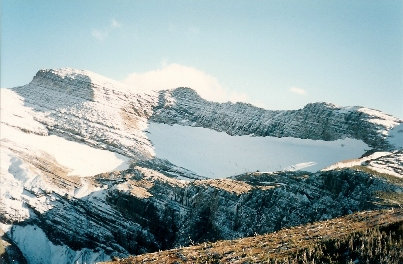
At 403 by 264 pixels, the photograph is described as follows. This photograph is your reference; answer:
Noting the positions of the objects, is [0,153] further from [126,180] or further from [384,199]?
[384,199]

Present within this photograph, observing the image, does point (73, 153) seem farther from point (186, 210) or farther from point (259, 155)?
point (259, 155)

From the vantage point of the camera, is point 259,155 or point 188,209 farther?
point 259,155

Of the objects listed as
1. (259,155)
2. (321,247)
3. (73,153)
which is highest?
(259,155)

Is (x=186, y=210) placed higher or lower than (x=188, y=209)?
lower

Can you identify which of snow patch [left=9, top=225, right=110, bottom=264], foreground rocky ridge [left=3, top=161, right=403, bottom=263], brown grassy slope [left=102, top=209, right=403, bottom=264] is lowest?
snow patch [left=9, top=225, right=110, bottom=264]

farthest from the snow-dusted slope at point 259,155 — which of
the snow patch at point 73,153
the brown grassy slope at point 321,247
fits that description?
the brown grassy slope at point 321,247

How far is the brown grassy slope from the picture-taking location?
31.6 m

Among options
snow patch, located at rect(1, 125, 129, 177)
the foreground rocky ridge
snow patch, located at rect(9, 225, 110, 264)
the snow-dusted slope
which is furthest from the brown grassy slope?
the snow-dusted slope

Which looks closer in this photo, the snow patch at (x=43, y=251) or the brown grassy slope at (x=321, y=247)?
the brown grassy slope at (x=321, y=247)

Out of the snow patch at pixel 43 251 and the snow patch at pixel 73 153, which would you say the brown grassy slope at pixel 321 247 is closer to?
the snow patch at pixel 43 251

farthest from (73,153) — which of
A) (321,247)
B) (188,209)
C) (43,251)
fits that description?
(321,247)

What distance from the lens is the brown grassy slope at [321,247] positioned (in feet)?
104

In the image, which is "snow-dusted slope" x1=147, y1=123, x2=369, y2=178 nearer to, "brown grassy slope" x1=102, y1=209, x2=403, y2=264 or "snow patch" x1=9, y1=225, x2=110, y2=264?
"snow patch" x1=9, y1=225, x2=110, y2=264

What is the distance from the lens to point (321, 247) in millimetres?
36312
